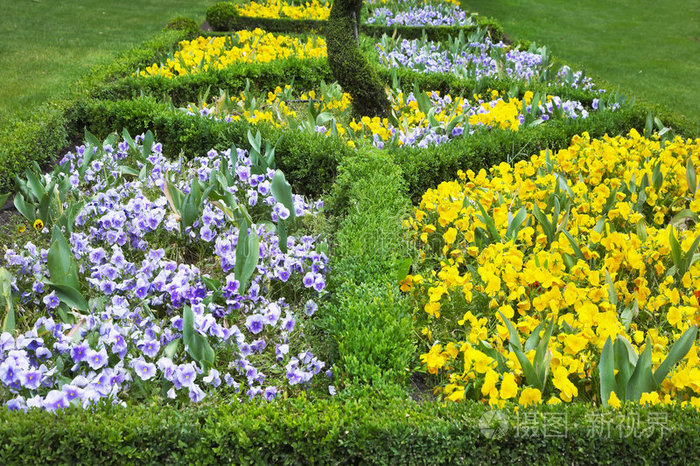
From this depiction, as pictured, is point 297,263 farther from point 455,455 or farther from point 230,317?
point 455,455

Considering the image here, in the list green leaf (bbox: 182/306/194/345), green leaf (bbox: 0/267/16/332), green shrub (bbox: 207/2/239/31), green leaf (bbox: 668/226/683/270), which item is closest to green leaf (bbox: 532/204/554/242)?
green leaf (bbox: 668/226/683/270)

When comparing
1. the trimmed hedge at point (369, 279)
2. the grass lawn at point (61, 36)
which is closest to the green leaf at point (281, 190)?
the trimmed hedge at point (369, 279)

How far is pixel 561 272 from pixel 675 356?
84 centimetres

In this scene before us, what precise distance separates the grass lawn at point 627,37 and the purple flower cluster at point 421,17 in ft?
6.86

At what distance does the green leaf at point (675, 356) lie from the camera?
2.46 metres

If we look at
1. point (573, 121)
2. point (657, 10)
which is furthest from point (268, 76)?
point (657, 10)

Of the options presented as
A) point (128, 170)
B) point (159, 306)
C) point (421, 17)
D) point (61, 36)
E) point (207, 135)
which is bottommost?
point (159, 306)

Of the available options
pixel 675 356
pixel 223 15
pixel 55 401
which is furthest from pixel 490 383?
pixel 223 15

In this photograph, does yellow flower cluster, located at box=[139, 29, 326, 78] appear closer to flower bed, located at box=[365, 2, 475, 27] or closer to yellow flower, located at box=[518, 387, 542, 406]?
flower bed, located at box=[365, 2, 475, 27]

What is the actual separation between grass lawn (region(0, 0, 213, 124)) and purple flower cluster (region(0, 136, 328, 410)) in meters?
3.11

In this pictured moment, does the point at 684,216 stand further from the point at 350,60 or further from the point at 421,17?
the point at 421,17

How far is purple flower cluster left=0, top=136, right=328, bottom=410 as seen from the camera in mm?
2645

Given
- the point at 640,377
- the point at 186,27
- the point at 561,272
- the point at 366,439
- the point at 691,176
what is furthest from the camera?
the point at 186,27

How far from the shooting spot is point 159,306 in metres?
3.32
